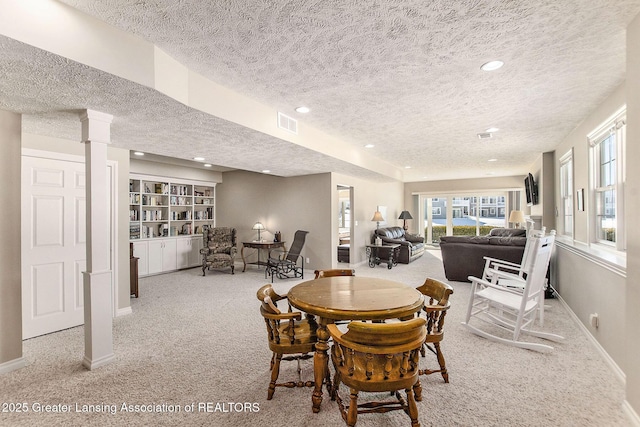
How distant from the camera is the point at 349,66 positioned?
2.43 m

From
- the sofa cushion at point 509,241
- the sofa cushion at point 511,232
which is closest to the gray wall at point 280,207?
the sofa cushion at point 509,241

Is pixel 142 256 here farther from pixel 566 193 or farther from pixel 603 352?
pixel 566 193

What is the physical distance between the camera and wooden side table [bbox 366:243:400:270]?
7.14 meters

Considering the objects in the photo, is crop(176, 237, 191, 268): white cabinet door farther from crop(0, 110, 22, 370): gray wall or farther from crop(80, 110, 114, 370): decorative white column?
crop(80, 110, 114, 370): decorative white column

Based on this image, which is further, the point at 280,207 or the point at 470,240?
the point at 280,207

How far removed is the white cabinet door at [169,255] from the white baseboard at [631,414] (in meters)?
7.34

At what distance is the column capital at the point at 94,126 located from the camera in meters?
2.56

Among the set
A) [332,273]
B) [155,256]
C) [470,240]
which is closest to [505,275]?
[332,273]

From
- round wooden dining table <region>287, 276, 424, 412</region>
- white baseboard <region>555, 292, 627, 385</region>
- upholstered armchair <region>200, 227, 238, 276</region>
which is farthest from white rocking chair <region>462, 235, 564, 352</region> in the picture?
upholstered armchair <region>200, 227, 238, 276</region>

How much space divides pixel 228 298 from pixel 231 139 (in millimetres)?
2502

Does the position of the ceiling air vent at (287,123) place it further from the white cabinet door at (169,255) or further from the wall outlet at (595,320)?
the white cabinet door at (169,255)

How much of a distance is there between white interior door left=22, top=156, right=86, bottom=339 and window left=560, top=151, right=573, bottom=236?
6864mm

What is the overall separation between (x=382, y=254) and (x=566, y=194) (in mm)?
3783

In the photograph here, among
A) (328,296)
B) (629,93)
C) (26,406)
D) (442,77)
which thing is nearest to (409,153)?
(442,77)
